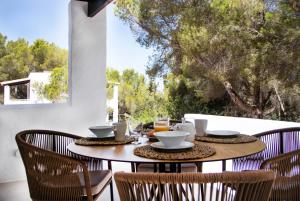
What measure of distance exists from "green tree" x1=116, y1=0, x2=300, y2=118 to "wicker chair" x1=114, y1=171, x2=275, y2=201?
5.85 m

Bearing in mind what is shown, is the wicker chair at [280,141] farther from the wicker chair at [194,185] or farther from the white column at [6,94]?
the white column at [6,94]

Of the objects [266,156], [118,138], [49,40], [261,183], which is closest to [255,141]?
[266,156]

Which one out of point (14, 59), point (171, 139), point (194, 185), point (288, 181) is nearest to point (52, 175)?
point (171, 139)

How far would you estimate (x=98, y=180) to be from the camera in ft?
6.59

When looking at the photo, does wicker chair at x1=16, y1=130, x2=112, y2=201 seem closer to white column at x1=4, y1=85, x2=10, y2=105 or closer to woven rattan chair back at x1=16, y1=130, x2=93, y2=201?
woven rattan chair back at x1=16, y1=130, x2=93, y2=201

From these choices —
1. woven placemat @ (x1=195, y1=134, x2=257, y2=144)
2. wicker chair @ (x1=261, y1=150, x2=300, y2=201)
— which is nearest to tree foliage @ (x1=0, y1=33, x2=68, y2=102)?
woven placemat @ (x1=195, y1=134, x2=257, y2=144)

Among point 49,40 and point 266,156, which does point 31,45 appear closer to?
point 49,40

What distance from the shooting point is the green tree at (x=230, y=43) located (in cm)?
648

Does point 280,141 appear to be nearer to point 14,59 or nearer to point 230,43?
point 14,59

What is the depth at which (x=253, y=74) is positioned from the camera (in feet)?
22.5

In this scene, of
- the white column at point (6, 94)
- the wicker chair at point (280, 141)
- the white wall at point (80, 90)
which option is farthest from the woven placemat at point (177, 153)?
the white column at point (6, 94)

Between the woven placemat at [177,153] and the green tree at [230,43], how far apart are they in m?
5.27

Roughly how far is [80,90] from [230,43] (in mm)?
4068

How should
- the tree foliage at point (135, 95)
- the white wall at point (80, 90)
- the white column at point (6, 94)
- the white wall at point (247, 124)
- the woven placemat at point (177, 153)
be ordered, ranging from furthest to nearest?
the tree foliage at point (135, 95)
the white wall at point (247, 124)
the white column at point (6, 94)
the white wall at point (80, 90)
the woven placemat at point (177, 153)
